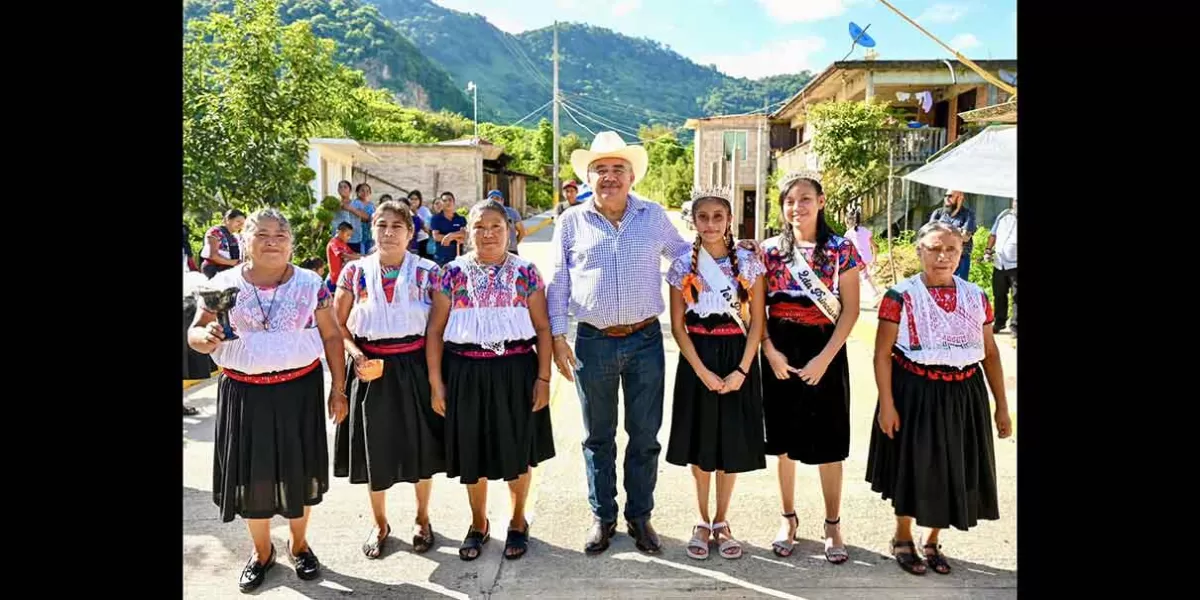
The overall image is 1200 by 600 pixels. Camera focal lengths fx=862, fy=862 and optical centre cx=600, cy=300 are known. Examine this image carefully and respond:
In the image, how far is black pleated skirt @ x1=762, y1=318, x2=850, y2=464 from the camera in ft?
12.9

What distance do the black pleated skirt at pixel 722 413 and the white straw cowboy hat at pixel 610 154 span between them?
82 cm

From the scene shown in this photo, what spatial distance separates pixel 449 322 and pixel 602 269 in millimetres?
749

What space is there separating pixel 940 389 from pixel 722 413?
3.14 feet

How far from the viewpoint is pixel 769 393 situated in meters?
4.06

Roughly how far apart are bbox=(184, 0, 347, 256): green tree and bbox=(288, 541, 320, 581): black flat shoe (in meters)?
5.70

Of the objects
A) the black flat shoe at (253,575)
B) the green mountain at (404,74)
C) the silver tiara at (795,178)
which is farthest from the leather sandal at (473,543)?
the green mountain at (404,74)

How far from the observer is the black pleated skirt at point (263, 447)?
364 cm

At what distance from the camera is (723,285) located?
392 centimetres

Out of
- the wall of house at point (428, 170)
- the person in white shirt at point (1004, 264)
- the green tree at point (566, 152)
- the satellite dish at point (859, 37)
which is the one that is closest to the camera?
the person in white shirt at point (1004, 264)

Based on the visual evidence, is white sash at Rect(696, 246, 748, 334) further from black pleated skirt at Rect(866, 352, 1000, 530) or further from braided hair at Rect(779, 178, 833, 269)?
black pleated skirt at Rect(866, 352, 1000, 530)

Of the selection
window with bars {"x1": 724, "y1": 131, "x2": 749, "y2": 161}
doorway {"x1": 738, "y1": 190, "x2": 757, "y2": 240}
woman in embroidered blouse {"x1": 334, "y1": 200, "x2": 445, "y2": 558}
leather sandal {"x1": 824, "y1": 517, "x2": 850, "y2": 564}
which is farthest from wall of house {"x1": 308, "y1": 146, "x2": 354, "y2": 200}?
window with bars {"x1": 724, "y1": 131, "x2": 749, "y2": 161}

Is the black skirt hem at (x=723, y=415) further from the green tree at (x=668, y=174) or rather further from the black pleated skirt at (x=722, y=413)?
the green tree at (x=668, y=174)
